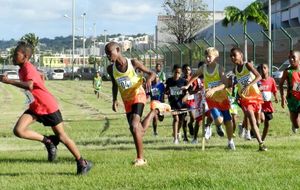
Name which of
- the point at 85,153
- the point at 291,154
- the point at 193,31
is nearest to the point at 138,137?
the point at 85,153

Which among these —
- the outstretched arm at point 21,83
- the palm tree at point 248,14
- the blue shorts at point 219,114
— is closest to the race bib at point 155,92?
the blue shorts at point 219,114

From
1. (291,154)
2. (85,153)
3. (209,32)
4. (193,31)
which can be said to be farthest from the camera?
(209,32)

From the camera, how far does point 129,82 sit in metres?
9.80

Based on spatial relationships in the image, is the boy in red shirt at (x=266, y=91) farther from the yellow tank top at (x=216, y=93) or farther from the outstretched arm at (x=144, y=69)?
the outstretched arm at (x=144, y=69)

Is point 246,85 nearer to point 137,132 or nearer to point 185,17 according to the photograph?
point 137,132

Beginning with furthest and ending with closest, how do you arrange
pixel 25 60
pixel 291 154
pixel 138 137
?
pixel 291 154 < pixel 138 137 < pixel 25 60

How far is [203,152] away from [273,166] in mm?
1884

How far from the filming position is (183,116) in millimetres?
14422

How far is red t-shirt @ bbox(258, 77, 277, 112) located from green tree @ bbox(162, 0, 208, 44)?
66268mm

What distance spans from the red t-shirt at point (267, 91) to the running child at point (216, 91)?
199 centimetres

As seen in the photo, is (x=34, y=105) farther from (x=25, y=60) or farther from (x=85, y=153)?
(x=85, y=153)

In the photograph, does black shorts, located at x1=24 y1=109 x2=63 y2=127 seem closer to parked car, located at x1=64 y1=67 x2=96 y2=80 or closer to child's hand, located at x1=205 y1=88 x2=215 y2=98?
child's hand, located at x1=205 y1=88 x2=215 y2=98

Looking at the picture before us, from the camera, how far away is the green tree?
8050 centimetres

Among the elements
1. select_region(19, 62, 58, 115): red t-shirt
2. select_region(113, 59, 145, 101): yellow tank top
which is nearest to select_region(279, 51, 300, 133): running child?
select_region(113, 59, 145, 101): yellow tank top
